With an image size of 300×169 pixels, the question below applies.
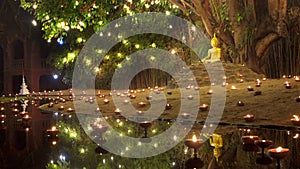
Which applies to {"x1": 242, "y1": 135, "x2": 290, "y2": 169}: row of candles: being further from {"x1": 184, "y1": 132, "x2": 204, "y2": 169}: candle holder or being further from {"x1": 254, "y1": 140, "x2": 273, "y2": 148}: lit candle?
{"x1": 184, "y1": 132, "x2": 204, "y2": 169}: candle holder

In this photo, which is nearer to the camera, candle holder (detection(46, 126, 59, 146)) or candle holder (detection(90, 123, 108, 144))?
candle holder (detection(90, 123, 108, 144))

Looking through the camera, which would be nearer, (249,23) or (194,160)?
(194,160)

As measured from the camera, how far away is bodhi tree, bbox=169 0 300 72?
10328mm

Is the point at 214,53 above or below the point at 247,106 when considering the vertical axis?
above

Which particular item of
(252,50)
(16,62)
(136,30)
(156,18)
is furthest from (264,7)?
(16,62)

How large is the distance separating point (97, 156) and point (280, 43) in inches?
437

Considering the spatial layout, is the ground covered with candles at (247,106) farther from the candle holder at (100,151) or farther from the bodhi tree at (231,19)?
the bodhi tree at (231,19)

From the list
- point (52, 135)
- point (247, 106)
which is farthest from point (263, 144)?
point (247, 106)

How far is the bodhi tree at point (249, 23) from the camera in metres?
10.3

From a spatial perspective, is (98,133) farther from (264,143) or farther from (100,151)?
(264,143)

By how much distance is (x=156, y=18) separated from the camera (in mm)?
14477

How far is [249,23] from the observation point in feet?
35.7

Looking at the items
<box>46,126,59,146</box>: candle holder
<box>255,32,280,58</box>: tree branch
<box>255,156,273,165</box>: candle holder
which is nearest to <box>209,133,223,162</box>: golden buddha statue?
<box>255,156,273,165</box>: candle holder

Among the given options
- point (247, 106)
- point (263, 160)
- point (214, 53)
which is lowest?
point (263, 160)
